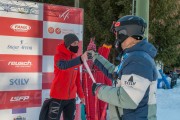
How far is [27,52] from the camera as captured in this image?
17.4 feet

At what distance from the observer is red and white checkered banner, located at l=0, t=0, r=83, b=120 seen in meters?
5.07

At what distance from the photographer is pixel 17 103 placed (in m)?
5.25

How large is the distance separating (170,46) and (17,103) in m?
11.4

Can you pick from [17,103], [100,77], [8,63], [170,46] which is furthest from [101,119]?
[170,46]

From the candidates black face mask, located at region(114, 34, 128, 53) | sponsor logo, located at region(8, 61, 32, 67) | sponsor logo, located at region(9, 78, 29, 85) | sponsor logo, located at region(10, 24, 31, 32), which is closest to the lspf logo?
sponsor logo, located at region(10, 24, 31, 32)

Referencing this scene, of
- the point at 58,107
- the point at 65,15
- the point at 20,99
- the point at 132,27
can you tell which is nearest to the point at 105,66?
the point at 132,27

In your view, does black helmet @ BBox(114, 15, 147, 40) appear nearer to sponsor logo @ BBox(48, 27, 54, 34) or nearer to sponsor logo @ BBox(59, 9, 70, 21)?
sponsor logo @ BBox(48, 27, 54, 34)

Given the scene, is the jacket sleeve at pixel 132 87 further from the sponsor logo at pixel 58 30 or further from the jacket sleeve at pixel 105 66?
the sponsor logo at pixel 58 30

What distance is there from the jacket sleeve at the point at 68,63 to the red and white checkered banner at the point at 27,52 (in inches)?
29.3

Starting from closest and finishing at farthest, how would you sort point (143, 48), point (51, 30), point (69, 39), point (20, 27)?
point (143, 48) → point (69, 39) → point (20, 27) → point (51, 30)

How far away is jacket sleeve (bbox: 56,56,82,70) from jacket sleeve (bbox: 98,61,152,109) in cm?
190

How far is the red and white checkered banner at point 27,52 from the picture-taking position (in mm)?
5074

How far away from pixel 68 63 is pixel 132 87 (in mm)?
2147

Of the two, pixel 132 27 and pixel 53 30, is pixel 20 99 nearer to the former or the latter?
pixel 53 30
